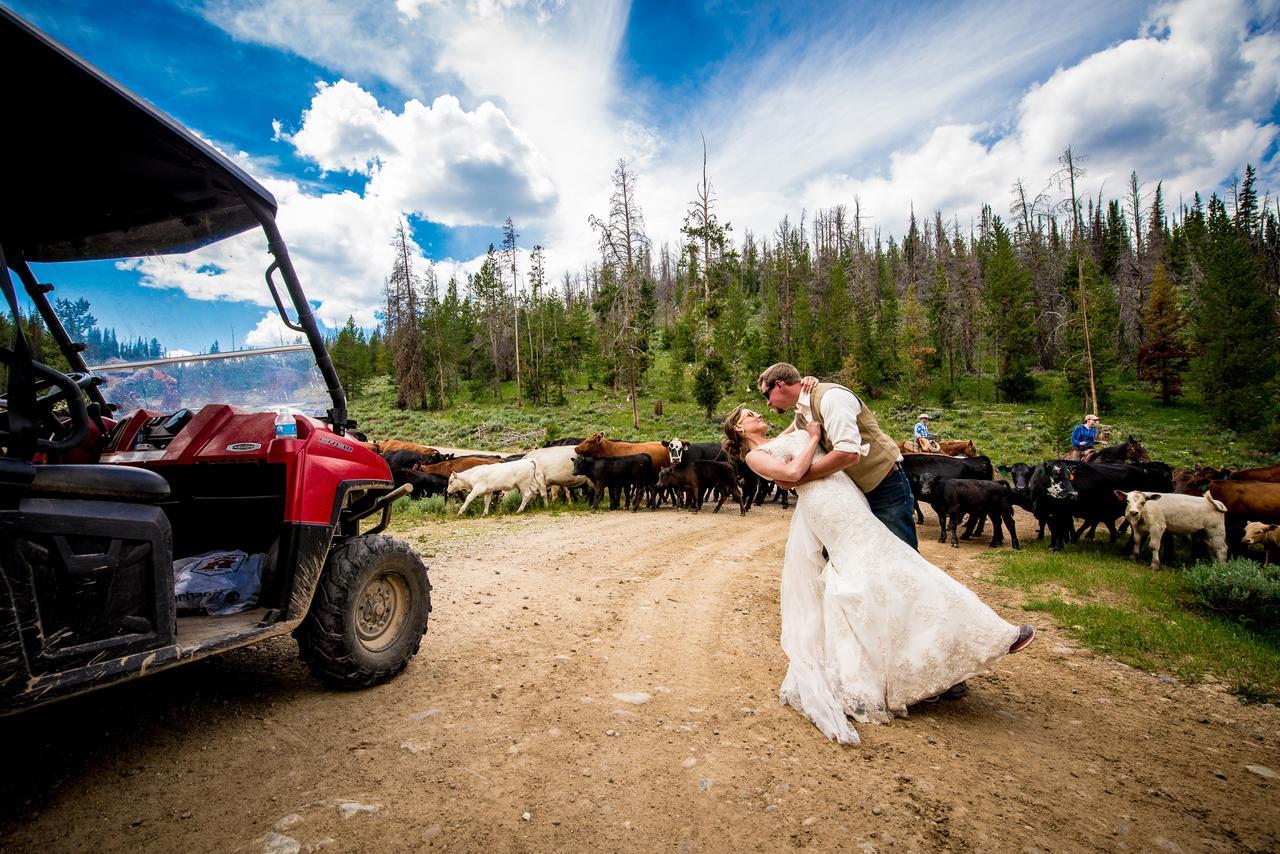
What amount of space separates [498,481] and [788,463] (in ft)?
38.1

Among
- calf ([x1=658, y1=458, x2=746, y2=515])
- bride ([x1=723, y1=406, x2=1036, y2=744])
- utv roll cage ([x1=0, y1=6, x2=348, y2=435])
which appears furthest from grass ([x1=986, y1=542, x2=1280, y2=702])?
utv roll cage ([x1=0, y1=6, x2=348, y2=435])

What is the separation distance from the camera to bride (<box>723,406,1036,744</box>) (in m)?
3.67

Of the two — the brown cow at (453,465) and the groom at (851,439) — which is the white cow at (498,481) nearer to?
the brown cow at (453,465)

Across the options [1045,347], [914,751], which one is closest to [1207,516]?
[914,751]

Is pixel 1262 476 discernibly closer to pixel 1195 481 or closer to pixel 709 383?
pixel 1195 481

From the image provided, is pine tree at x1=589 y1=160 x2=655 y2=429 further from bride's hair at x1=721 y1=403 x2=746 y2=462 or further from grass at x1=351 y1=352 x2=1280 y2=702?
bride's hair at x1=721 y1=403 x2=746 y2=462

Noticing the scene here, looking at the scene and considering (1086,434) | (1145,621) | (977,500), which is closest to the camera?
(1145,621)

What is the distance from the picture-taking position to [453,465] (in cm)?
1680

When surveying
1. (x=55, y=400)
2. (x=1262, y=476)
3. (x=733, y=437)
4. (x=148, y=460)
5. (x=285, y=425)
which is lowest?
(x=1262, y=476)

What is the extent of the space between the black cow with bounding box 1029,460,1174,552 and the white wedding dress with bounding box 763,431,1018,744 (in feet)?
26.5

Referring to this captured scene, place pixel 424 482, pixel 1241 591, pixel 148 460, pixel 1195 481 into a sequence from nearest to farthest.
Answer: pixel 148 460 → pixel 1241 591 → pixel 1195 481 → pixel 424 482

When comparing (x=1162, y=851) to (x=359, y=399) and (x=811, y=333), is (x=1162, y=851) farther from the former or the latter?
(x=359, y=399)

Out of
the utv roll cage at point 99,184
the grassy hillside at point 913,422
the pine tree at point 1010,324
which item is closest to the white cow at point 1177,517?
the utv roll cage at point 99,184

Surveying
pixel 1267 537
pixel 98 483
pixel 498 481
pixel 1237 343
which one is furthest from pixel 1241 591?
pixel 1237 343
